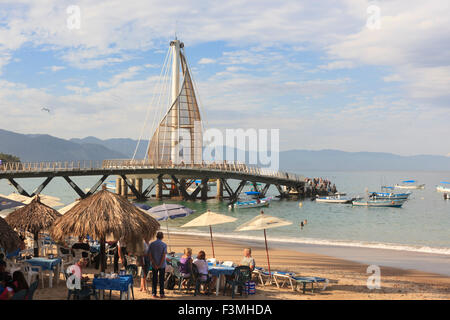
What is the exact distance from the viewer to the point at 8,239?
30.8 feet

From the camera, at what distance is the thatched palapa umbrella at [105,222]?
30.6 feet

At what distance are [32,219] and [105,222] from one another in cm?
317

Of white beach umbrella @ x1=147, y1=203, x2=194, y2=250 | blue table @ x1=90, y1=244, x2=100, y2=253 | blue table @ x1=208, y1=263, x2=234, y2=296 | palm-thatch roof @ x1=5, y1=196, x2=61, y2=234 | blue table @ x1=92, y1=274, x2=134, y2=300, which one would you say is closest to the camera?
blue table @ x1=92, y1=274, x2=134, y2=300

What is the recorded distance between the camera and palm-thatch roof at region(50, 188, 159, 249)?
931cm

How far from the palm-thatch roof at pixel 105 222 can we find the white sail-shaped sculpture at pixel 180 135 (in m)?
40.7

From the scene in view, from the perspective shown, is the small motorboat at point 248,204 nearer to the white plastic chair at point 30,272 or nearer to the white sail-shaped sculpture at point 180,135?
A: the white sail-shaped sculpture at point 180,135

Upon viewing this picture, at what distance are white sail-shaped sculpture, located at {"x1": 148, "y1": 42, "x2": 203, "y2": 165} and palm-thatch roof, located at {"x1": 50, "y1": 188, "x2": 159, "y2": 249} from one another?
133ft

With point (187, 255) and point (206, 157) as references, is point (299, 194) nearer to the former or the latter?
point (206, 157)

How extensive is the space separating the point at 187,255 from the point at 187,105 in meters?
45.0

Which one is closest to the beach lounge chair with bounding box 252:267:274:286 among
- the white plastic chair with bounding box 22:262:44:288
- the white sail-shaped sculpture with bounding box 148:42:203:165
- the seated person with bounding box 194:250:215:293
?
the seated person with bounding box 194:250:215:293

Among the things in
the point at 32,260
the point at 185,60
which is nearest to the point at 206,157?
the point at 185,60

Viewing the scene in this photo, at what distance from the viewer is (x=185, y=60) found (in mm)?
55906

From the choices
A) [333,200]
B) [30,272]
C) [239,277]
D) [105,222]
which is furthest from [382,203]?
[30,272]

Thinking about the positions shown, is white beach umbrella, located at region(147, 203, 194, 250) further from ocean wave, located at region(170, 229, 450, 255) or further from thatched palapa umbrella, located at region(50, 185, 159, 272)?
ocean wave, located at region(170, 229, 450, 255)
